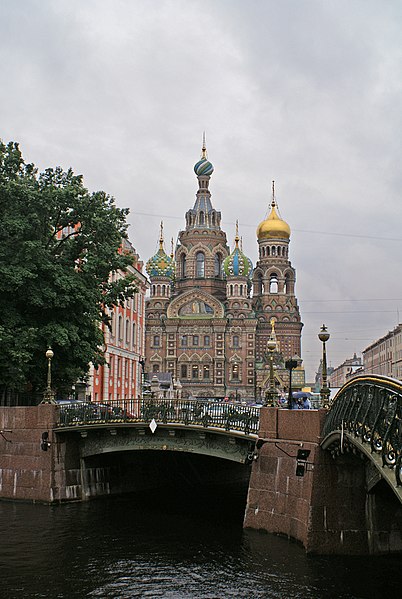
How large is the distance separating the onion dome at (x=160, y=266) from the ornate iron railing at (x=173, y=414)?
9575 centimetres

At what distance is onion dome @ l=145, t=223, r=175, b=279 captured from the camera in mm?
128750

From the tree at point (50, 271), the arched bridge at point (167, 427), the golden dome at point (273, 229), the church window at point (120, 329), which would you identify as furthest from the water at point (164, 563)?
the golden dome at point (273, 229)

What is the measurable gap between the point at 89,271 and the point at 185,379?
286 ft

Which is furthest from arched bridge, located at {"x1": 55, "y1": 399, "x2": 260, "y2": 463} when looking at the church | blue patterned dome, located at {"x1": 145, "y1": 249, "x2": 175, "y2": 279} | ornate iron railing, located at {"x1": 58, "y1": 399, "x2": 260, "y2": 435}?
blue patterned dome, located at {"x1": 145, "y1": 249, "x2": 175, "y2": 279}

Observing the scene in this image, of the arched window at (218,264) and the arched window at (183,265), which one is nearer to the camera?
the arched window at (218,264)

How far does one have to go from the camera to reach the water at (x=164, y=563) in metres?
18.9

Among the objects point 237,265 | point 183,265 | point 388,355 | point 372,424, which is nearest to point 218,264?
point 183,265

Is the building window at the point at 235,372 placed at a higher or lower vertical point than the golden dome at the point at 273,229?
lower

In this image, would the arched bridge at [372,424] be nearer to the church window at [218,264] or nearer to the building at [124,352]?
the building at [124,352]

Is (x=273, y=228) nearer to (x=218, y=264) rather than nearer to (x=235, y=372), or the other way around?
(x=218, y=264)

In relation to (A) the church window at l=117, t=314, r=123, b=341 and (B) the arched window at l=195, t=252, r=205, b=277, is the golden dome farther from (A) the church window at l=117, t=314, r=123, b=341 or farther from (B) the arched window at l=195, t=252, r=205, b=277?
(A) the church window at l=117, t=314, r=123, b=341

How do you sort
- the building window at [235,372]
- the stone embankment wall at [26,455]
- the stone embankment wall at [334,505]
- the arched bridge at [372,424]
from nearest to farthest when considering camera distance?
the arched bridge at [372,424], the stone embankment wall at [334,505], the stone embankment wall at [26,455], the building window at [235,372]

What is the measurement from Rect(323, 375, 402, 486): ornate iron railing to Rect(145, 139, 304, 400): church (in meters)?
92.0

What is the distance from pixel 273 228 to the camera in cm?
13425
